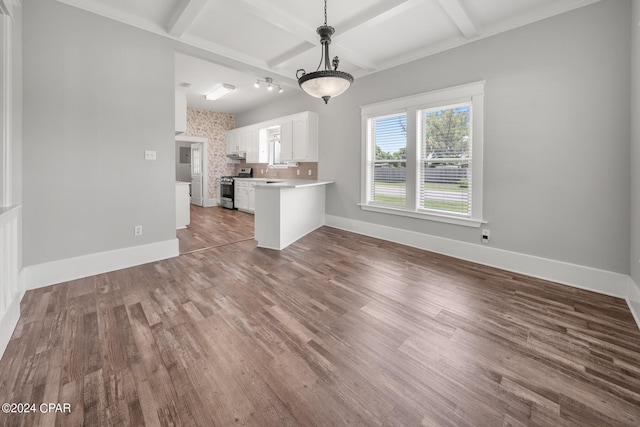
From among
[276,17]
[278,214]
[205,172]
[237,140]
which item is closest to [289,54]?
[276,17]

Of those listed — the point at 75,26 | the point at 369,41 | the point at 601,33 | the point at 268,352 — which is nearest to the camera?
the point at 268,352

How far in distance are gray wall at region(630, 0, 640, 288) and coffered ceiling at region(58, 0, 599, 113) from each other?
1.97ft

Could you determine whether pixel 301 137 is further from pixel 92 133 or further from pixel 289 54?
pixel 92 133

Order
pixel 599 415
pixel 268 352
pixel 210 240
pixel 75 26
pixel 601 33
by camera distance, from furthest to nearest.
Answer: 1. pixel 210 240
2. pixel 75 26
3. pixel 601 33
4. pixel 268 352
5. pixel 599 415

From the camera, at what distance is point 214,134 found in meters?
8.28

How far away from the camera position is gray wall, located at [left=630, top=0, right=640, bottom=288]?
234 cm

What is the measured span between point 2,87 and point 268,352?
9.43 ft

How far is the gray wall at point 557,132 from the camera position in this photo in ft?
8.62

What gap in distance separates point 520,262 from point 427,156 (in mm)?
1827

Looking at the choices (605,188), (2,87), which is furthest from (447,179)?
(2,87)

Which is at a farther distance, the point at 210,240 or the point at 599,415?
the point at 210,240

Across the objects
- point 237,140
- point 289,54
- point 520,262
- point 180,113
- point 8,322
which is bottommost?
point 8,322

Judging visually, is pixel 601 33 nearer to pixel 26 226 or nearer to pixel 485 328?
pixel 485 328

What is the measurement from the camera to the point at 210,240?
180 inches
